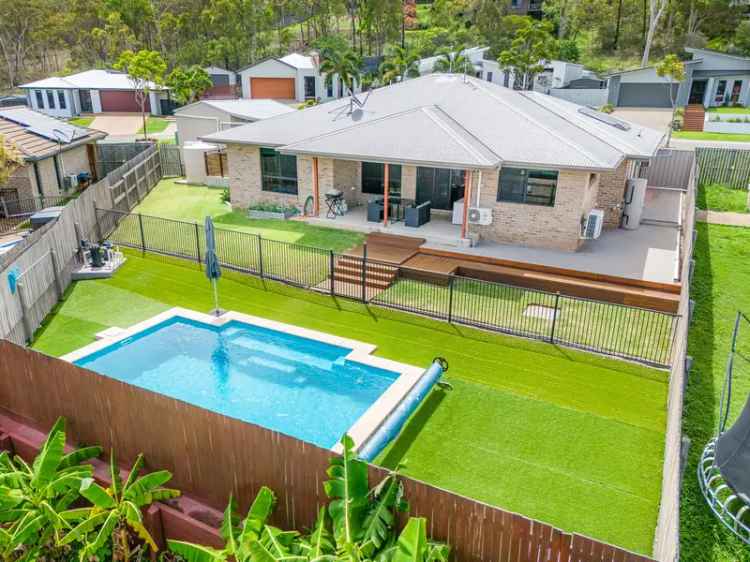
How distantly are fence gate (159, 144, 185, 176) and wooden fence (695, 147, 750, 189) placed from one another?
25025mm

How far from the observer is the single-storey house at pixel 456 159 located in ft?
56.0

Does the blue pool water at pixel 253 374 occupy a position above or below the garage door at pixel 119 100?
below

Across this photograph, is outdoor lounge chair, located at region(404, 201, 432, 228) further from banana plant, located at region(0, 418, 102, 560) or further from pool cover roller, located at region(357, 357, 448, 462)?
banana plant, located at region(0, 418, 102, 560)

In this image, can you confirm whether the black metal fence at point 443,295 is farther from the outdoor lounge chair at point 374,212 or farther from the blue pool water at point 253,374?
the outdoor lounge chair at point 374,212

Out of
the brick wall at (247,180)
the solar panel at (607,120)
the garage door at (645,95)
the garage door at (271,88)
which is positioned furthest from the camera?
the garage door at (271,88)

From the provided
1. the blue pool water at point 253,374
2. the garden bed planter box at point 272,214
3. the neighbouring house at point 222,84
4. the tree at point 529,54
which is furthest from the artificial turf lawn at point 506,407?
the neighbouring house at point 222,84

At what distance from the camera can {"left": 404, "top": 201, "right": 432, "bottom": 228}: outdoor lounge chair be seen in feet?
61.4

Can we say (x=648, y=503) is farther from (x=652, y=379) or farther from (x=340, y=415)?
(x=340, y=415)

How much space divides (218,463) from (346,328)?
669 centimetres

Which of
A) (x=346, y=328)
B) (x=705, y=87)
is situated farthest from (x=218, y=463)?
(x=705, y=87)

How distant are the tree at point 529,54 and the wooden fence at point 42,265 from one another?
41.4 metres

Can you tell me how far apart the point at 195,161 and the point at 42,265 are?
48.7ft

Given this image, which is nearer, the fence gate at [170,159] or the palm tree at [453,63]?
the fence gate at [170,159]

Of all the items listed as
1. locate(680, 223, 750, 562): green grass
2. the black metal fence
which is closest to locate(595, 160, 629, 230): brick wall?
locate(680, 223, 750, 562): green grass
